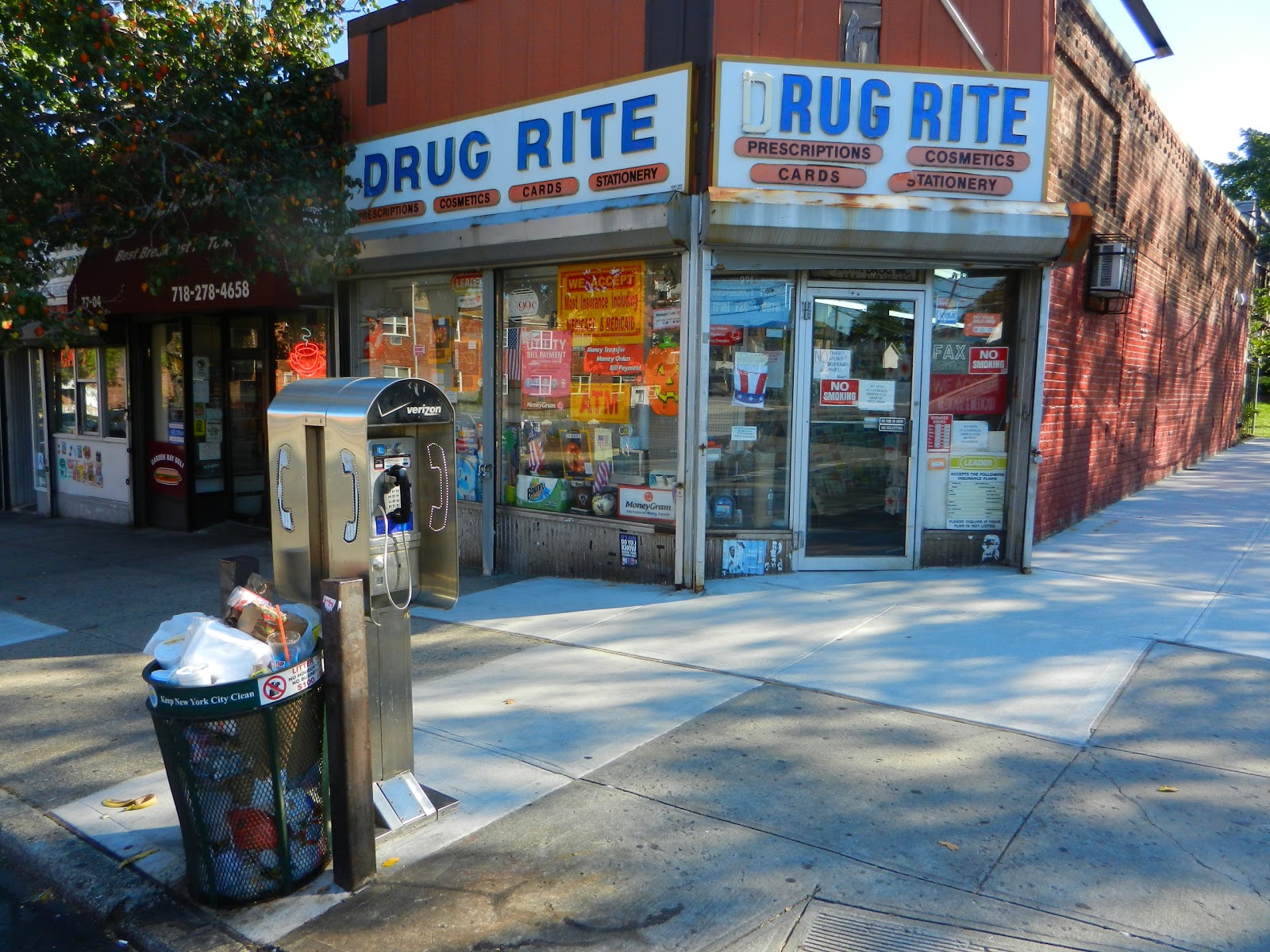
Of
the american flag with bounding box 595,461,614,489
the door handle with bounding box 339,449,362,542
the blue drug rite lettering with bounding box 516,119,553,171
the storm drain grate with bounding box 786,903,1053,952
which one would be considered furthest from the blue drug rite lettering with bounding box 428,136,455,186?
the storm drain grate with bounding box 786,903,1053,952

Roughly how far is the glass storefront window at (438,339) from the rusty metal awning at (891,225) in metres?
2.87

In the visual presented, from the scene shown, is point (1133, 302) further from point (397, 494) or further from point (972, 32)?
point (397, 494)

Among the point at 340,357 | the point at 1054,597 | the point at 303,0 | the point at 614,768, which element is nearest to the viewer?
the point at 614,768

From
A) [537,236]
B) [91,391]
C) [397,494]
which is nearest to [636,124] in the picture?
[537,236]

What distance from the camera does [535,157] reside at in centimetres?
854

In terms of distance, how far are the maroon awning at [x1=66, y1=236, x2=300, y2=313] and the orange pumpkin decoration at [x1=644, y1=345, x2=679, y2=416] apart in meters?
3.86

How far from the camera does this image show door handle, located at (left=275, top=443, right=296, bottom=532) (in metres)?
4.36

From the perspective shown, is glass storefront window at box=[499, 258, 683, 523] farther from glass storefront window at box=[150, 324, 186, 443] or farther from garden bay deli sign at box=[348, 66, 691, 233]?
glass storefront window at box=[150, 324, 186, 443]

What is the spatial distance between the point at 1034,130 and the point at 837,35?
5.71ft

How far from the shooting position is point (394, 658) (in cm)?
432

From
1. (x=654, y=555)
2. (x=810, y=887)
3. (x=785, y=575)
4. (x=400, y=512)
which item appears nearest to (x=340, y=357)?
(x=654, y=555)

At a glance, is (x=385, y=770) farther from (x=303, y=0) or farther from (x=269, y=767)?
(x=303, y=0)

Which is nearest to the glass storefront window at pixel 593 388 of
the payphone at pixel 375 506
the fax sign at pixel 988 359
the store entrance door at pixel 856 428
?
the store entrance door at pixel 856 428

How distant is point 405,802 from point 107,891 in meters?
1.15
